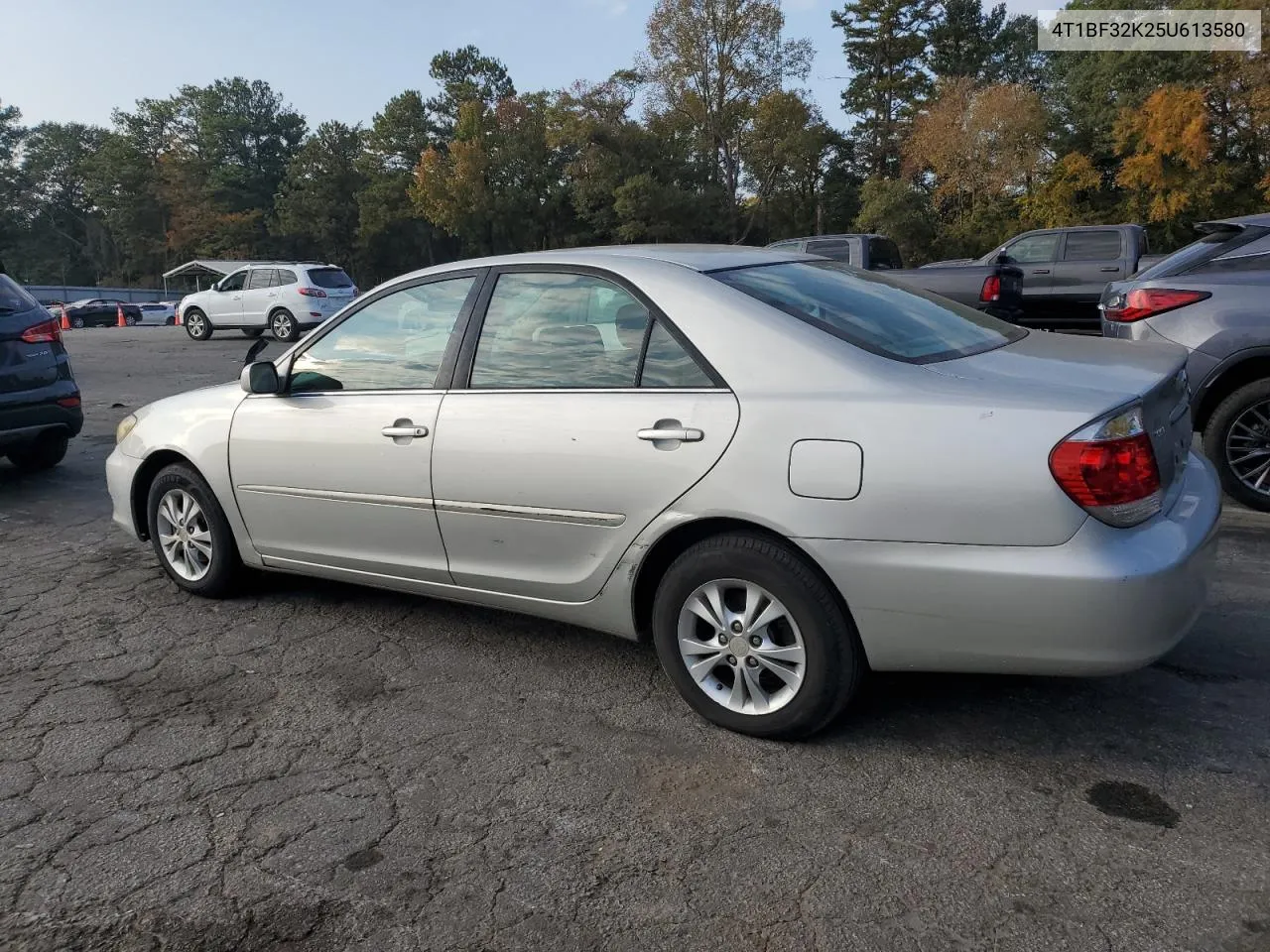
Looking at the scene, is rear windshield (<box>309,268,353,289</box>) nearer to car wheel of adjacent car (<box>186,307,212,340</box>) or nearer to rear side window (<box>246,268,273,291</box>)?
rear side window (<box>246,268,273,291</box>)

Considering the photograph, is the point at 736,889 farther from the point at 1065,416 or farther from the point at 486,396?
the point at 486,396

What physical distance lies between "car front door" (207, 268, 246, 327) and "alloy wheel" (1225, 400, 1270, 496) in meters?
21.0

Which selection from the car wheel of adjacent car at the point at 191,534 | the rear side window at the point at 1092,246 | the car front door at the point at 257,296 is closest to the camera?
the car wheel of adjacent car at the point at 191,534

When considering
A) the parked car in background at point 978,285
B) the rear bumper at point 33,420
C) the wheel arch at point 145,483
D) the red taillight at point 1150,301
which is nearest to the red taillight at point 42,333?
the rear bumper at point 33,420

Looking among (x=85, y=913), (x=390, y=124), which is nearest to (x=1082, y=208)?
(x=85, y=913)

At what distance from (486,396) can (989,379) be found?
1.75 metres

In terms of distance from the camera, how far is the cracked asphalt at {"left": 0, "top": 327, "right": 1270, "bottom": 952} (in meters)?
2.37

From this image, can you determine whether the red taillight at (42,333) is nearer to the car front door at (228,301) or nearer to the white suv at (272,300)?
the white suv at (272,300)

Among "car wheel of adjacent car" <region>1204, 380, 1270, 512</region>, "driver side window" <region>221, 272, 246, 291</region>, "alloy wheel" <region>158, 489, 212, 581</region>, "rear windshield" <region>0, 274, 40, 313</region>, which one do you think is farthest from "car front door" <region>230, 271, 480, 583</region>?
"driver side window" <region>221, 272, 246, 291</region>

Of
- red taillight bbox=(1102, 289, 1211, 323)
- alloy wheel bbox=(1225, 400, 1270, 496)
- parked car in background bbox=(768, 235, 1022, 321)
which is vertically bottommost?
alloy wheel bbox=(1225, 400, 1270, 496)

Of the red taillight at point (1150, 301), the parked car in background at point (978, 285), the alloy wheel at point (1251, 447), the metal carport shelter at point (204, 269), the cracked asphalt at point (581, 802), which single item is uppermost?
the metal carport shelter at point (204, 269)

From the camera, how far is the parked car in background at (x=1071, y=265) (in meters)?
13.9

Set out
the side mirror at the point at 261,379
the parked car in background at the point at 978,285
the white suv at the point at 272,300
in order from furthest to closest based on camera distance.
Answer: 1. the white suv at the point at 272,300
2. the parked car in background at the point at 978,285
3. the side mirror at the point at 261,379

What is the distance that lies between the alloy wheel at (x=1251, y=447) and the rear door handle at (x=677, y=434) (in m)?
3.89
